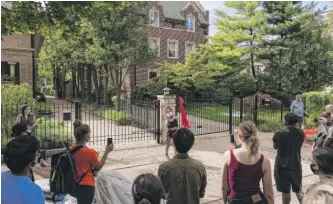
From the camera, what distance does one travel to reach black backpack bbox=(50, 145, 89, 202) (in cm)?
416

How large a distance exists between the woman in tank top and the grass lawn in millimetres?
11405

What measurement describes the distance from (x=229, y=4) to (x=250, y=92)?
21.1ft

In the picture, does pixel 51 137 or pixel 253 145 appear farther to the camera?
pixel 51 137

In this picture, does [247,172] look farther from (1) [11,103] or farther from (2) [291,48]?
(2) [291,48]

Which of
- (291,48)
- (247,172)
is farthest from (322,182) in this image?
(291,48)

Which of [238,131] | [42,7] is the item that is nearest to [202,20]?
[42,7]

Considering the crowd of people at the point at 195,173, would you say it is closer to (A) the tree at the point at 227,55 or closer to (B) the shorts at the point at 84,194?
(B) the shorts at the point at 84,194

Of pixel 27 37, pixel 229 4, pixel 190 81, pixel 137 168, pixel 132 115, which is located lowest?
pixel 137 168

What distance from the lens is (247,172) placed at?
12.0 ft

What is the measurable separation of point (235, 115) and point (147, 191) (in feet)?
50.6

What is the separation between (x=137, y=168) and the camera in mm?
9070

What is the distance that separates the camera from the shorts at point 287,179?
5.30 metres

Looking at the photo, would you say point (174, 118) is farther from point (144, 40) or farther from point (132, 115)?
point (144, 40)

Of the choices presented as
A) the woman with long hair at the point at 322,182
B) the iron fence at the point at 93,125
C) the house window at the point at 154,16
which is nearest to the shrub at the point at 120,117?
the iron fence at the point at 93,125
